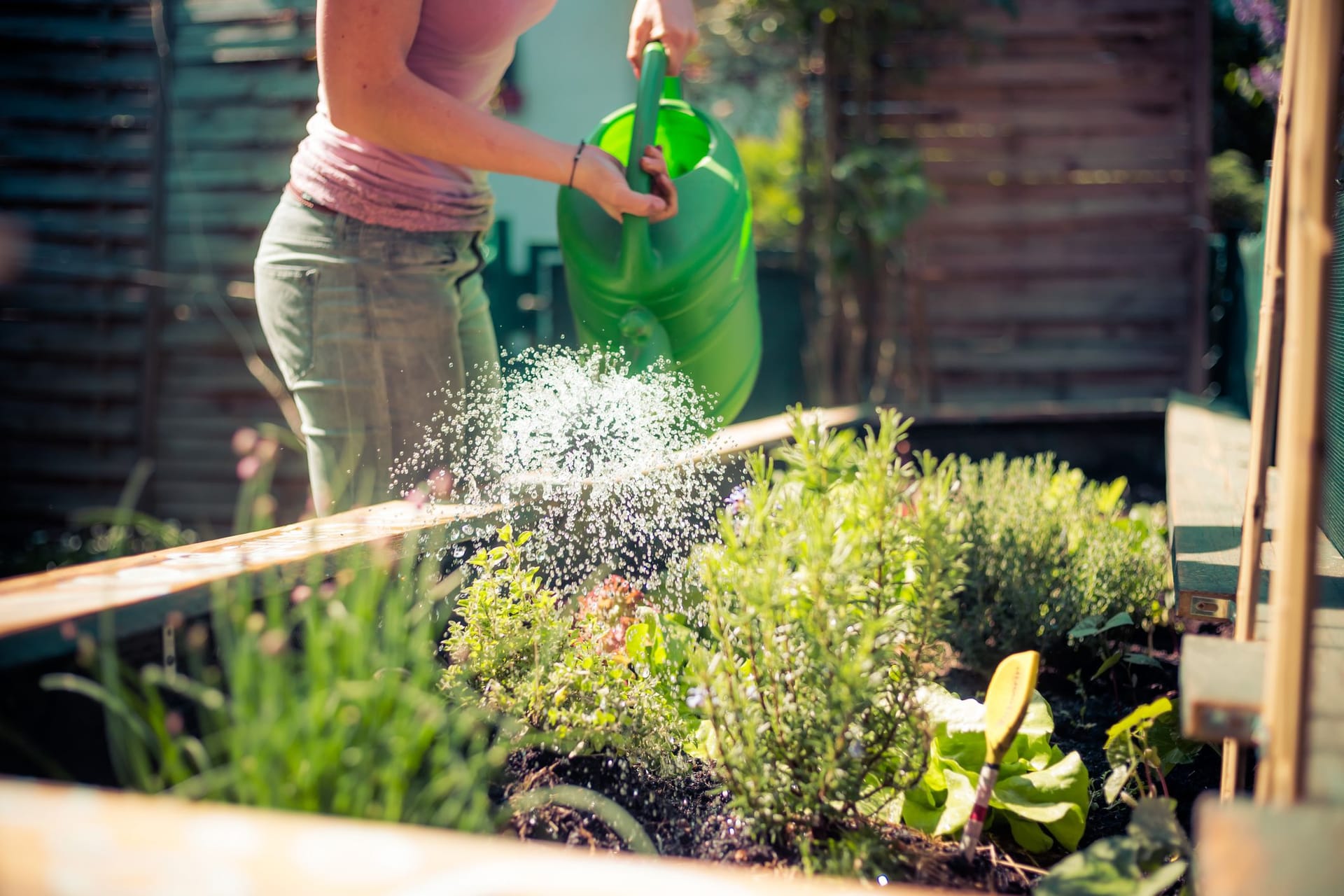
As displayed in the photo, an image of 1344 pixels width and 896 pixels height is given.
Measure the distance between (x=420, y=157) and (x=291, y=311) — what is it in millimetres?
327

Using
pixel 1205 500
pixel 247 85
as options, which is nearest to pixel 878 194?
pixel 247 85

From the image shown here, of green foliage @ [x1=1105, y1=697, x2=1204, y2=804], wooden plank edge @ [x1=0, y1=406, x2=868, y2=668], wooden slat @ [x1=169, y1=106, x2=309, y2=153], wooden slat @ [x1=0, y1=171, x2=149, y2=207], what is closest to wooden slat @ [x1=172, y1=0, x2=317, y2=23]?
wooden slat @ [x1=169, y1=106, x2=309, y2=153]

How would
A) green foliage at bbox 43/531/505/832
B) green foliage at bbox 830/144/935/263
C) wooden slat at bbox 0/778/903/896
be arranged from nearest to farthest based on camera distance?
wooden slat at bbox 0/778/903/896 → green foliage at bbox 43/531/505/832 → green foliage at bbox 830/144/935/263

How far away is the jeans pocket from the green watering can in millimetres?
439

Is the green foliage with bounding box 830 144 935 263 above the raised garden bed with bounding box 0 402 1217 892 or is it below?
above

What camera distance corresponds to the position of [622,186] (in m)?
1.60

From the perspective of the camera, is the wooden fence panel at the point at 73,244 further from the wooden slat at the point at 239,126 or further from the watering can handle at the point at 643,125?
the watering can handle at the point at 643,125

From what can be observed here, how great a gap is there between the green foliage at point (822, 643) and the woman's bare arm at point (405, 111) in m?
0.64

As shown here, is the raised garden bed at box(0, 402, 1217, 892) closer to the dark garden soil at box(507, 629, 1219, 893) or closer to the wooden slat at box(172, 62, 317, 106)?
the dark garden soil at box(507, 629, 1219, 893)

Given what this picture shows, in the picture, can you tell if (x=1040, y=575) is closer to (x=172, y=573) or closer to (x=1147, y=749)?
(x=1147, y=749)

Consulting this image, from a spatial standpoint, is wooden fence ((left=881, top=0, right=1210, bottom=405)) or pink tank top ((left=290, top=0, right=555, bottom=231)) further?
wooden fence ((left=881, top=0, right=1210, bottom=405))

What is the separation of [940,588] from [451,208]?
3.43 feet

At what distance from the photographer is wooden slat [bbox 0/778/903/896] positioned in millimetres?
619

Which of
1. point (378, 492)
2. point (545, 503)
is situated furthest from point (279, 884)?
point (378, 492)
